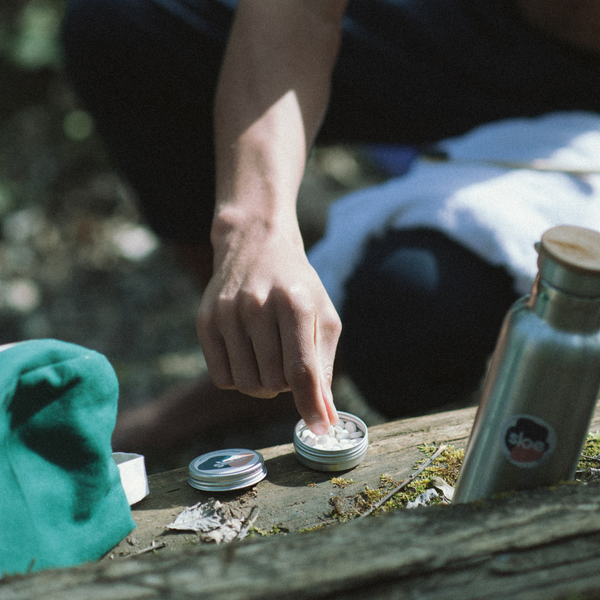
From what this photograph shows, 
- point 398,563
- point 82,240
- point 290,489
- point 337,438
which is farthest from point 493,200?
point 82,240

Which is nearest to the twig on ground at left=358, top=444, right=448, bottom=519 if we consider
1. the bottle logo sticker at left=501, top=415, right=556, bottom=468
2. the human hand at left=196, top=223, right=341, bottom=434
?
the human hand at left=196, top=223, right=341, bottom=434

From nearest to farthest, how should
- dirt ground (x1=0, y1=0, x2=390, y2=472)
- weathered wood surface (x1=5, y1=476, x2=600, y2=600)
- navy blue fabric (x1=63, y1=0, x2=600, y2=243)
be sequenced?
weathered wood surface (x1=5, y1=476, x2=600, y2=600) < navy blue fabric (x1=63, y1=0, x2=600, y2=243) < dirt ground (x1=0, y1=0, x2=390, y2=472)

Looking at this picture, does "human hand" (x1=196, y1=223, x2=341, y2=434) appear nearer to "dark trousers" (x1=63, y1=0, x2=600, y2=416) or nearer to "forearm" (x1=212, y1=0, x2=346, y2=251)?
"forearm" (x1=212, y1=0, x2=346, y2=251)

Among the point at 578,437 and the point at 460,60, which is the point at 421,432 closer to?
the point at 578,437

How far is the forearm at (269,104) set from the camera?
963 millimetres

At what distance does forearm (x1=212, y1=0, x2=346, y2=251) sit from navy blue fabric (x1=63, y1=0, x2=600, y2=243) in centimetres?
41

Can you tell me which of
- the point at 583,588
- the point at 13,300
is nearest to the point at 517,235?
the point at 583,588

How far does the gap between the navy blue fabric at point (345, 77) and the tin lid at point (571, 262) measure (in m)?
1.09

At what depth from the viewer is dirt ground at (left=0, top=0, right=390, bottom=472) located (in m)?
2.37

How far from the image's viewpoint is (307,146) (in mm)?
1140

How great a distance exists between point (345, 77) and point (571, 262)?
3.97ft

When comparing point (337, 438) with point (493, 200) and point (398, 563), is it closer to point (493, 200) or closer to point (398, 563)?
point (398, 563)

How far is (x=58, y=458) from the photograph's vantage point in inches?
28.6

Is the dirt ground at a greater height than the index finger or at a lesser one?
lesser
